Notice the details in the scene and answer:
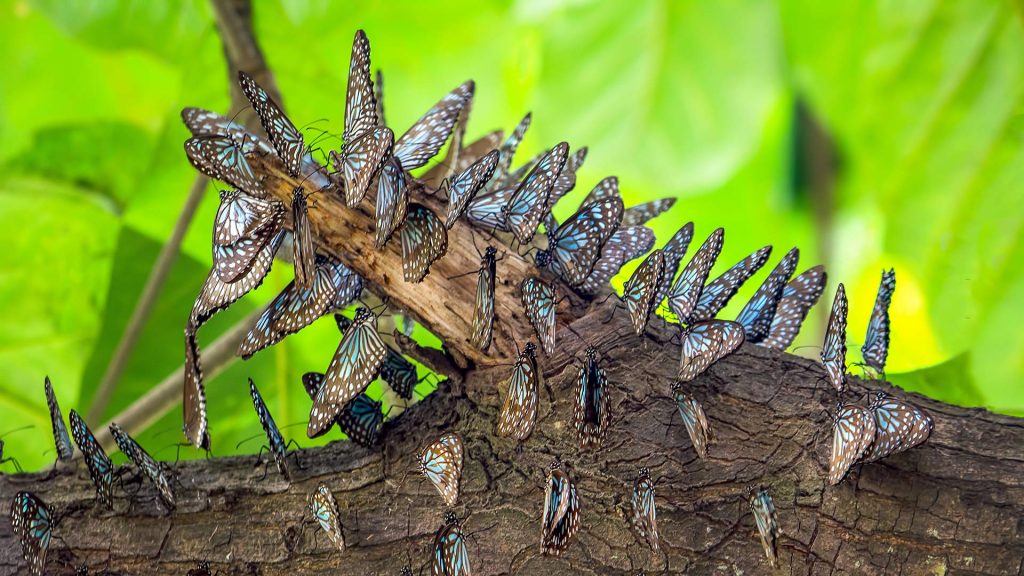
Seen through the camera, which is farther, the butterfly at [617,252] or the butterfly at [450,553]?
the butterfly at [617,252]

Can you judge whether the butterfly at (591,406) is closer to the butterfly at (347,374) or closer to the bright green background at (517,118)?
the butterfly at (347,374)

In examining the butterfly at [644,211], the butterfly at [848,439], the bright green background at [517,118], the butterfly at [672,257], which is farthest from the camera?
the bright green background at [517,118]

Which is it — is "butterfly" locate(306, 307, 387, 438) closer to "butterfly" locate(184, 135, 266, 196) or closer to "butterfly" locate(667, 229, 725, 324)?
"butterfly" locate(184, 135, 266, 196)

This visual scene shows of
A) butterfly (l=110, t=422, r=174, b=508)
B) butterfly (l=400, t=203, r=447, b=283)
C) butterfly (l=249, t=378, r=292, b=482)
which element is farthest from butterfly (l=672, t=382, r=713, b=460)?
butterfly (l=110, t=422, r=174, b=508)

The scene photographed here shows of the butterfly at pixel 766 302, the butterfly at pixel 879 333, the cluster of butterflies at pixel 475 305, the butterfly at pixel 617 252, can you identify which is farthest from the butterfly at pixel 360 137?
the butterfly at pixel 879 333

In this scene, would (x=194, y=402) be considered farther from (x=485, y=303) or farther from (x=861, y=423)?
(x=861, y=423)

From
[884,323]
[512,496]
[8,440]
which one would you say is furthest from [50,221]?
[884,323]

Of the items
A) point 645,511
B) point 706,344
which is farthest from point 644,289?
point 645,511
